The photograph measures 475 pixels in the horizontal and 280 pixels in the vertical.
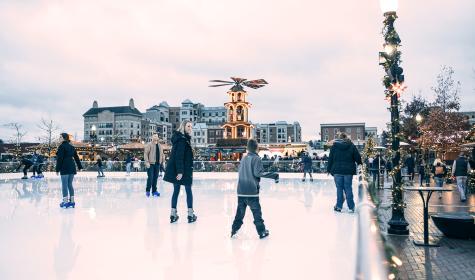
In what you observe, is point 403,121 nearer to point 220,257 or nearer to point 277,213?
point 277,213

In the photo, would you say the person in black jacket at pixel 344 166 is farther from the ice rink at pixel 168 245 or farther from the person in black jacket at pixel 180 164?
the person in black jacket at pixel 180 164

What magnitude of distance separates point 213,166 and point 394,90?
2417 cm

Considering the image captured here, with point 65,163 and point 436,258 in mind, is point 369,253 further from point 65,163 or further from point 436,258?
point 65,163

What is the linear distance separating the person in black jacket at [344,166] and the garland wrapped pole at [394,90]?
1532 mm

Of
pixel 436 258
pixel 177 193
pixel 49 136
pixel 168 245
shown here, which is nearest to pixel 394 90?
pixel 436 258

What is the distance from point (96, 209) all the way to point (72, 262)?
491 cm

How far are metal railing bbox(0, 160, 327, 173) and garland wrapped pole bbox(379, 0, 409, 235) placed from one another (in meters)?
20.6

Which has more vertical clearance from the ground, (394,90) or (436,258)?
(394,90)

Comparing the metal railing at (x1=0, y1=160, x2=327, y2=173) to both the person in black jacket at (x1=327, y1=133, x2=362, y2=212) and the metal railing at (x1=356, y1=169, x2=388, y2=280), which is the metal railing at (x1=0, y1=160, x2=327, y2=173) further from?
the metal railing at (x1=356, y1=169, x2=388, y2=280)

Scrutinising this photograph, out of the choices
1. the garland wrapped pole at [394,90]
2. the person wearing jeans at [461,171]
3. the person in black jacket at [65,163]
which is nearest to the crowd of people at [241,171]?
the person in black jacket at [65,163]

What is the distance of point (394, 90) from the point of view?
686 centimetres

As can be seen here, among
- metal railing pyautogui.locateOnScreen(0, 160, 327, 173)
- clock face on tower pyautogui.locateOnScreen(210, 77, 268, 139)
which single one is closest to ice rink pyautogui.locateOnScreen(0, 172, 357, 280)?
metal railing pyautogui.locateOnScreen(0, 160, 327, 173)

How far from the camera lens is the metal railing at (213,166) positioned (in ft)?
92.7

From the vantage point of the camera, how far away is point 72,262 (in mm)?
4430
